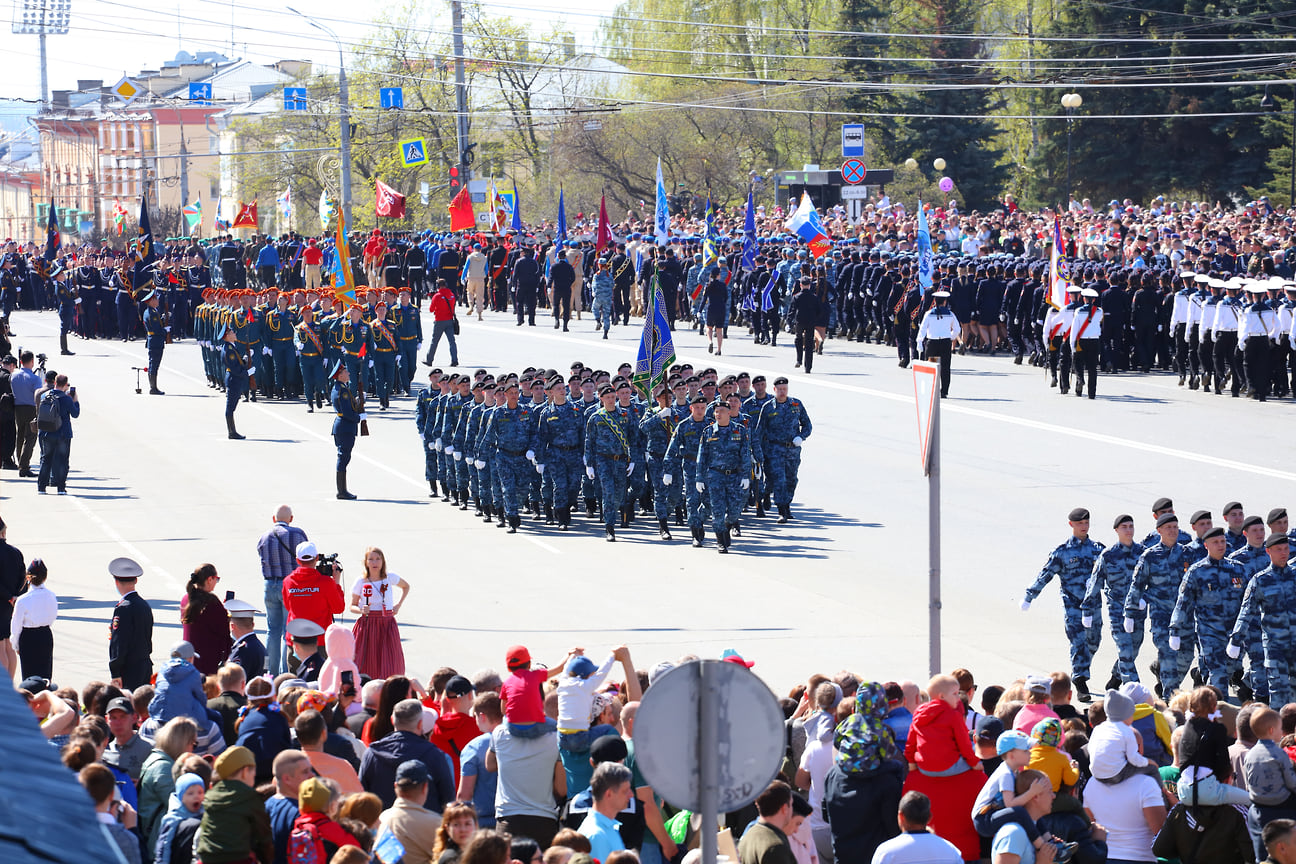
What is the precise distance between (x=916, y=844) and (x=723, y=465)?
34.7 ft

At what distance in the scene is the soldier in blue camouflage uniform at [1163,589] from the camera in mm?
11805

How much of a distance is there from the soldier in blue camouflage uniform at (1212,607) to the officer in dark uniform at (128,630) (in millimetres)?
7365

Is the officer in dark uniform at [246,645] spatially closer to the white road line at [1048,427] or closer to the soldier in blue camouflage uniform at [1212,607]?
the soldier in blue camouflage uniform at [1212,607]

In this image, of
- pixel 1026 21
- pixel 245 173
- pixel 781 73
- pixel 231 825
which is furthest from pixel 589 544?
pixel 245 173

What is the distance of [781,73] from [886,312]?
39.7 metres

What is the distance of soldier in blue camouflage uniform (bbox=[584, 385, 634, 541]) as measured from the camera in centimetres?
1755

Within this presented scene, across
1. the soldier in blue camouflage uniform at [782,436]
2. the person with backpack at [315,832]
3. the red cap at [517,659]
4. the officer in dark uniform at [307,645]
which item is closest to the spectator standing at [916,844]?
the person with backpack at [315,832]

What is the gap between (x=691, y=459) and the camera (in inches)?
674

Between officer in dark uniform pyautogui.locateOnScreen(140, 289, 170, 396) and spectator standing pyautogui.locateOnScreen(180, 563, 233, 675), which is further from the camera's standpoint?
officer in dark uniform pyautogui.locateOnScreen(140, 289, 170, 396)

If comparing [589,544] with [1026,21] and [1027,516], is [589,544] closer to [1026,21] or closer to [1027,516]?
[1027,516]

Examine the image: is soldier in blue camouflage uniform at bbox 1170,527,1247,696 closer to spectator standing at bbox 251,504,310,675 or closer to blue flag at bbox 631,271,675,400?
spectator standing at bbox 251,504,310,675

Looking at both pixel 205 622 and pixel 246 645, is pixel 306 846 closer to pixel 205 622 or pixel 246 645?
pixel 246 645

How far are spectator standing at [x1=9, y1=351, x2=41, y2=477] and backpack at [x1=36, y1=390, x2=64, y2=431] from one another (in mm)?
1403

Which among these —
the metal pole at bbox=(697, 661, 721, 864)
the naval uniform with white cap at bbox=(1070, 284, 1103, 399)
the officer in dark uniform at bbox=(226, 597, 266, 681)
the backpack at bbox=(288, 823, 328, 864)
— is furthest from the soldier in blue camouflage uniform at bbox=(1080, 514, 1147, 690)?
the naval uniform with white cap at bbox=(1070, 284, 1103, 399)
